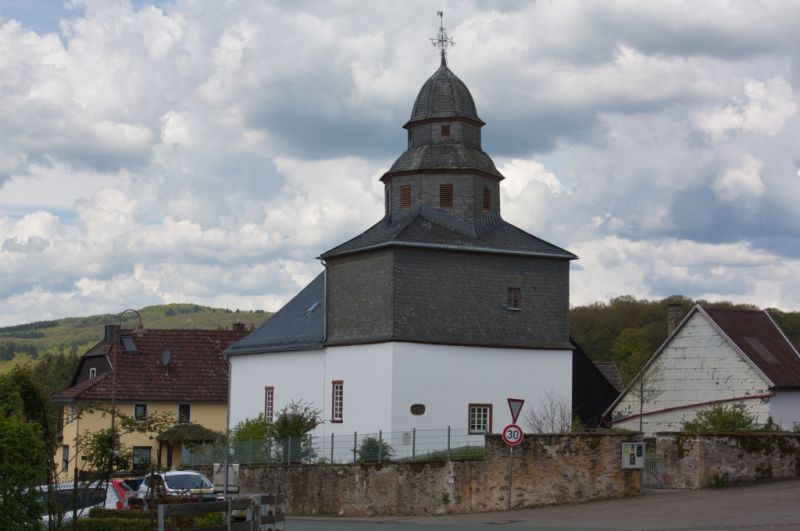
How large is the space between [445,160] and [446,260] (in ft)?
17.8

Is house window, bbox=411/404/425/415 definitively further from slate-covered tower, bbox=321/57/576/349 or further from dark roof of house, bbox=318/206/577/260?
dark roof of house, bbox=318/206/577/260

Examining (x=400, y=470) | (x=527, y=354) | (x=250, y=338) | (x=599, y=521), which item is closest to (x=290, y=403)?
(x=250, y=338)

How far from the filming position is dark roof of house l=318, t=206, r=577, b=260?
149 feet

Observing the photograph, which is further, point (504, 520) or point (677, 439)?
point (677, 439)

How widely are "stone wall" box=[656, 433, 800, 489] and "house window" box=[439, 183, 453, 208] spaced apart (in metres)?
16.2

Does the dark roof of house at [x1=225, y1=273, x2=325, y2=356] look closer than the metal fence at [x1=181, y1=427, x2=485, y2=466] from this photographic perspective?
No

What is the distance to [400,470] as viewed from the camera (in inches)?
1358

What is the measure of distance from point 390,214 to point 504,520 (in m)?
22.0

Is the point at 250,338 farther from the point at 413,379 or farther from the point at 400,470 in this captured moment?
the point at 400,470

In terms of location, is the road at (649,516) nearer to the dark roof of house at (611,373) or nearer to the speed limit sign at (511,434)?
the speed limit sign at (511,434)

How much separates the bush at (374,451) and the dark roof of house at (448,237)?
9.41m

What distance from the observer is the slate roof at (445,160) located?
48.7 metres

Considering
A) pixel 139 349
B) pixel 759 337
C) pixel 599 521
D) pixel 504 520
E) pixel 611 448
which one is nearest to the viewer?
pixel 599 521

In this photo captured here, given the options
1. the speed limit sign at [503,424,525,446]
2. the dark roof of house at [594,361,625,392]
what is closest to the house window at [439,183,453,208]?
the speed limit sign at [503,424,525,446]
